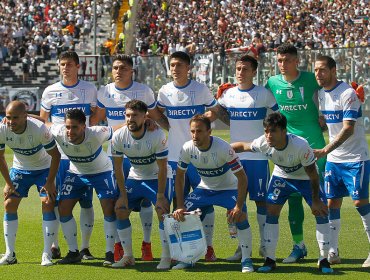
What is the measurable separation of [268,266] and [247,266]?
243 mm

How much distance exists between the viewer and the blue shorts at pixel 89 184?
11672mm

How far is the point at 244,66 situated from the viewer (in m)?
11.8

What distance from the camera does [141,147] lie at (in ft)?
37.2

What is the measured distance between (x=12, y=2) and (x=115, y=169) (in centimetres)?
4184

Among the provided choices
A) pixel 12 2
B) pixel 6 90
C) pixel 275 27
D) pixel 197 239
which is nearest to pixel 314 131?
pixel 197 239

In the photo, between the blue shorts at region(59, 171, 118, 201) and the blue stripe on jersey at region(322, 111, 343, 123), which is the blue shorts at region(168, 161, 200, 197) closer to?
the blue shorts at region(59, 171, 118, 201)

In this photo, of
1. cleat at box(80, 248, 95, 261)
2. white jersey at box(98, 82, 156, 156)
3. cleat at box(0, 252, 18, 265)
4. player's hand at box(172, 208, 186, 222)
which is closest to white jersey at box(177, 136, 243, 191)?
player's hand at box(172, 208, 186, 222)

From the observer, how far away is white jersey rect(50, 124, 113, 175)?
1153 cm

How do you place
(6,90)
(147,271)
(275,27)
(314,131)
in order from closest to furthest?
(147,271), (314,131), (6,90), (275,27)

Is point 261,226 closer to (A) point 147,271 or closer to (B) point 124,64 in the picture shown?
(A) point 147,271

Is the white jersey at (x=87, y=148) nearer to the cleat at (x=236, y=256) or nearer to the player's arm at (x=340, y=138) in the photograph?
the cleat at (x=236, y=256)

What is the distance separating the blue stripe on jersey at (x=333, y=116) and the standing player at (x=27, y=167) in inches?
131

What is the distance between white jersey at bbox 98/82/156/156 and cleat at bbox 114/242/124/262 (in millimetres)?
1254

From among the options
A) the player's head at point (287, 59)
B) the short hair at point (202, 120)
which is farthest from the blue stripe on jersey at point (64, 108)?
the player's head at point (287, 59)
